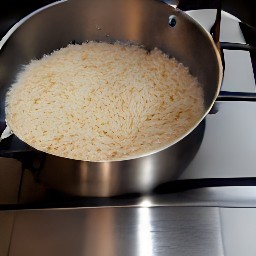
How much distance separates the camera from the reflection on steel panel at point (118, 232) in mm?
720

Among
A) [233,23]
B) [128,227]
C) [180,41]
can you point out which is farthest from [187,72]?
[128,227]

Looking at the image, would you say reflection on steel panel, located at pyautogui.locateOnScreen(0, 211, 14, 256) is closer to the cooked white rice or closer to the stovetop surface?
the stovetop surface

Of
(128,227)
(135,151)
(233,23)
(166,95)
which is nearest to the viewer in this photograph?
(128,227)

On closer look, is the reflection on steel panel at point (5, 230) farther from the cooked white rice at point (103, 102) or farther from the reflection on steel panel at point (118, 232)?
the cooked white rice at point (103, 102)

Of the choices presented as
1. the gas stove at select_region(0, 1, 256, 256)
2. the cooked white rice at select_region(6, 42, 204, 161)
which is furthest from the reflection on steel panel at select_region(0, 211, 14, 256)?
the cooked white rice at select_region(6, 42, 204, 161)

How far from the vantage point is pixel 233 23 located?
114 centimetres

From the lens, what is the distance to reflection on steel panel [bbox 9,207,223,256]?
2.36ft

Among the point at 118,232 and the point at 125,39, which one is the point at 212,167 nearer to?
the point at 118,232

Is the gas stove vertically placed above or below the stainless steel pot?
below

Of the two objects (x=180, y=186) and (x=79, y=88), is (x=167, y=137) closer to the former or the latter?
(x=180, y=186)

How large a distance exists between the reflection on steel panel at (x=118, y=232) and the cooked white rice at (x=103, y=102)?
0.41 feet

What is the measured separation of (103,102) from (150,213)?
32 cm

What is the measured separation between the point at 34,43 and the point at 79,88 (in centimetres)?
19

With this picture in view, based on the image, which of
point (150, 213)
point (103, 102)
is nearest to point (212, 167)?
point (150, 213)
